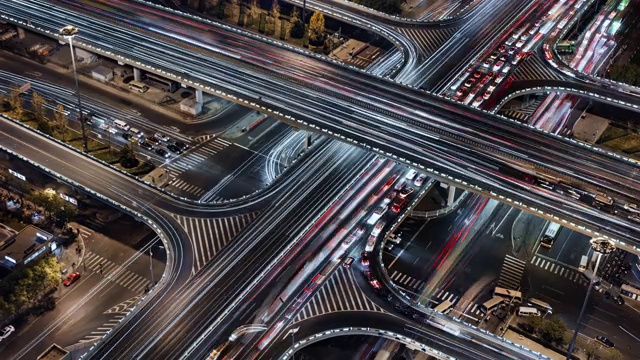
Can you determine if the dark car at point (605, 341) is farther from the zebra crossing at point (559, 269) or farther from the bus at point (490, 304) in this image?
the bus at point (490, 304)

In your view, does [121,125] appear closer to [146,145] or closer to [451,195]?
[146,145]

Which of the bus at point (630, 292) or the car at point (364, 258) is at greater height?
the bus at point (630, 292)

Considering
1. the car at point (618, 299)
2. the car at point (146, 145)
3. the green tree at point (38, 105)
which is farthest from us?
the green tree at point (38, 105)

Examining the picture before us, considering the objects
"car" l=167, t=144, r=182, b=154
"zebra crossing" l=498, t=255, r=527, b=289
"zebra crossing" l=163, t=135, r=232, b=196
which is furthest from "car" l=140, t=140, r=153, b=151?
"zebra crossing" l=498, t=255, r=527, b=289

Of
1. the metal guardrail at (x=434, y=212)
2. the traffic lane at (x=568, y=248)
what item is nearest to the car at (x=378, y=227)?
the metal guardrail at (x=434, y=212)

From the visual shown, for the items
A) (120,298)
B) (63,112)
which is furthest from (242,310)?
(63,112)

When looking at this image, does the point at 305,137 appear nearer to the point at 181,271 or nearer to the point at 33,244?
Result: the point at 181,271
